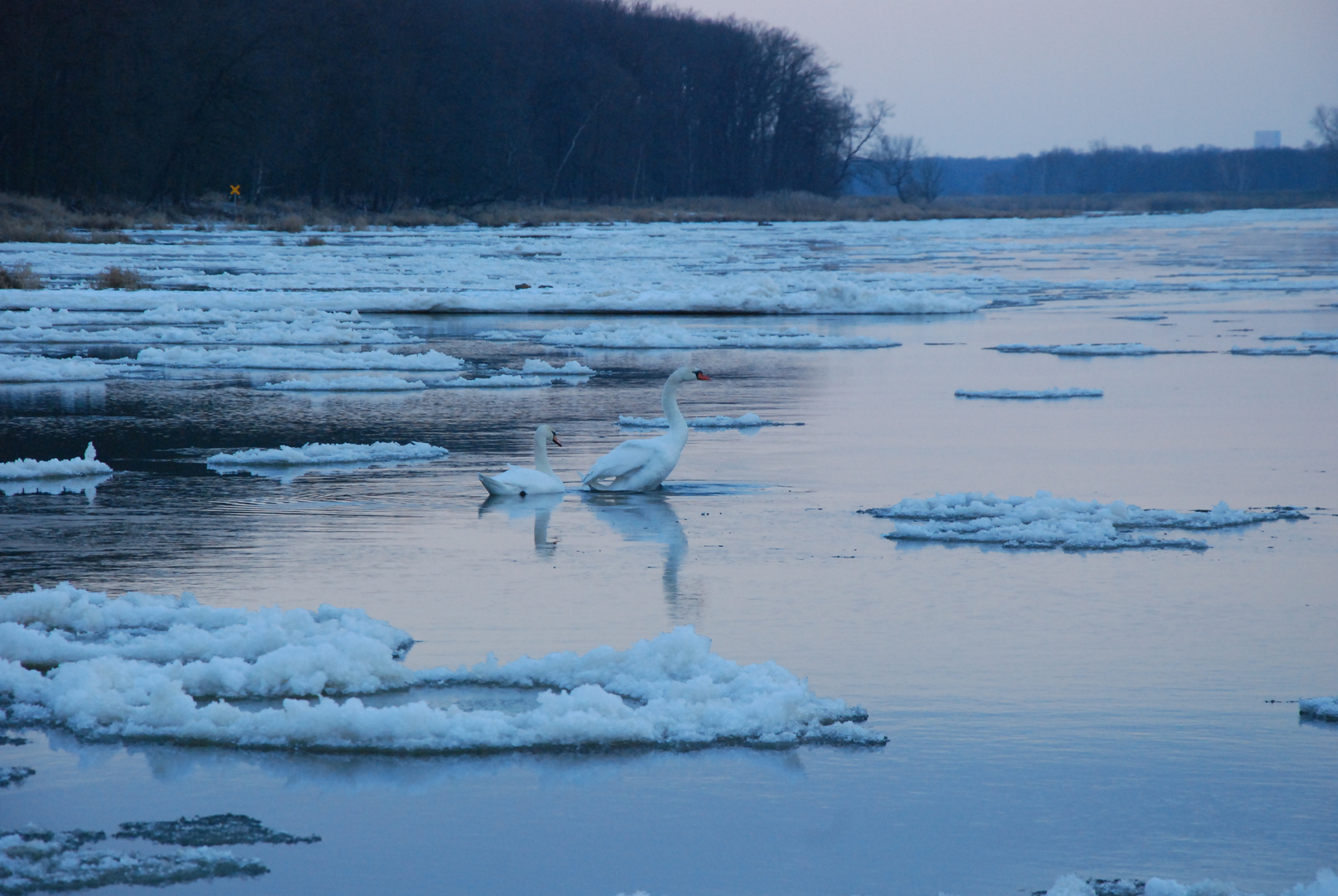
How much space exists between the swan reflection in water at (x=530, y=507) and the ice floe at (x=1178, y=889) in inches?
197

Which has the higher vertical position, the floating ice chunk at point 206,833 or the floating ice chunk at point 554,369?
the floating ice chunk at point 554,369

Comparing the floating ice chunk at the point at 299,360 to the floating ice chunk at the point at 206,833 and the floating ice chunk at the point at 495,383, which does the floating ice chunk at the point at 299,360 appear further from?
the floating ice chunk at the point at 206,833

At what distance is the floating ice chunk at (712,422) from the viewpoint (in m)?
12.8

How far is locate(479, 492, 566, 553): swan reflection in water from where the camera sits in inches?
351

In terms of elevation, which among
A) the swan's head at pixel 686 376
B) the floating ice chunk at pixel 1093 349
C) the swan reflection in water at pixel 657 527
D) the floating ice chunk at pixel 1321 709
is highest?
the swan's head at pixel 686 376

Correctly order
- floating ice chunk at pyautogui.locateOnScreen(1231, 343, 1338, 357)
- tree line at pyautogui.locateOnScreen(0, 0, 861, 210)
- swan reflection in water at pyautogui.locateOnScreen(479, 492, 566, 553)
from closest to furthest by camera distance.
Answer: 1. swan reflection in water at pyautogui.locateOnScreen(479, 492, 566, 553)
2. floating ice chunk at pyautogui.locateOnScreen(1231, 343, 1338, 357)
3. tree line at pyautogui.locateOnScreen(0, 0, 861, 210)

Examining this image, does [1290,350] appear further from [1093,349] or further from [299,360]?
[299,360]

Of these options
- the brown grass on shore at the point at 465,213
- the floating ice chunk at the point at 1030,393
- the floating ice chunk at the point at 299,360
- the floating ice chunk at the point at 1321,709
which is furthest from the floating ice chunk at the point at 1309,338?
the brown grass on shore at the point at 465,213

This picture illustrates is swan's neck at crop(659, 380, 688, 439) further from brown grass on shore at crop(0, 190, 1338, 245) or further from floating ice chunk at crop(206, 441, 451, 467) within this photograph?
brown grass on shore at crop(0, 190, 1338, 245)

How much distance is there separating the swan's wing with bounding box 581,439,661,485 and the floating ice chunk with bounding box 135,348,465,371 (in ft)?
24.7

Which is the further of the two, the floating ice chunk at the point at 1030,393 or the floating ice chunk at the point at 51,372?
the floating ice chunk at the point at 51,372

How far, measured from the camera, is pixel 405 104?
252 feet

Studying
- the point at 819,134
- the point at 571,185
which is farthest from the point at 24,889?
the point at 819,134

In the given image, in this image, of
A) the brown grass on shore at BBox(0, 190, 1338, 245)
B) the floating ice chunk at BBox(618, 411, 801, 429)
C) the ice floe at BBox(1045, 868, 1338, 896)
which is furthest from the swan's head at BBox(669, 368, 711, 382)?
the brown grass on shore at BBox(0, 190, 1338, 245)
